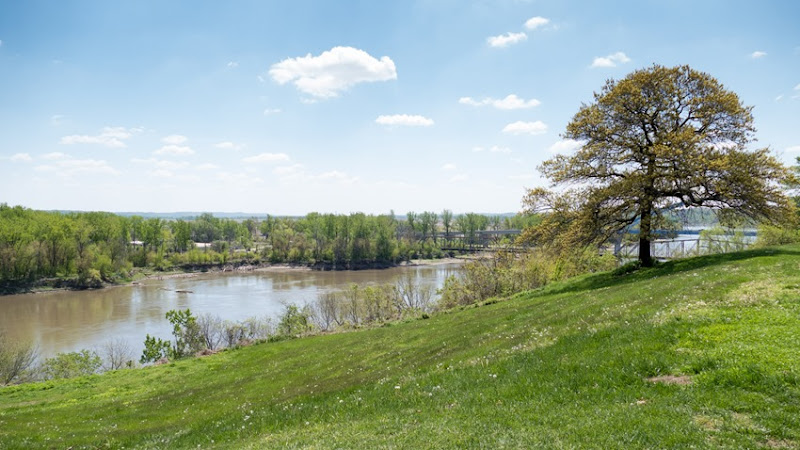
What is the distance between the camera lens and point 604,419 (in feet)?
23.4

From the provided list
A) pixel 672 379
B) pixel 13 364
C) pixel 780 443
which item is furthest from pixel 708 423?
pixel 13 364

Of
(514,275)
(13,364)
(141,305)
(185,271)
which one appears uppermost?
(514,275)

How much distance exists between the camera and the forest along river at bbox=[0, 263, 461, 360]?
5031 centimetres

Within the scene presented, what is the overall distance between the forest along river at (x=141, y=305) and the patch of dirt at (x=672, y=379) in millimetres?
44715

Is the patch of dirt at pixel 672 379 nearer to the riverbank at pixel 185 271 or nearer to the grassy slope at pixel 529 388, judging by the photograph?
the grassy slope at pixel 529 388

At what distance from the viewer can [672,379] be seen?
8312 mm

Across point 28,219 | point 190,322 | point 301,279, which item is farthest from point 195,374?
point 28,219

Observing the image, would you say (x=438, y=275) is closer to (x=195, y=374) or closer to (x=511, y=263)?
(x=511, y=263)

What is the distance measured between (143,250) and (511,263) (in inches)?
4188

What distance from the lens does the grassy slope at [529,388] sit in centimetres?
699

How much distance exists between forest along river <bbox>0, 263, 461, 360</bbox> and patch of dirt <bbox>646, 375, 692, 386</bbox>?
4472cm

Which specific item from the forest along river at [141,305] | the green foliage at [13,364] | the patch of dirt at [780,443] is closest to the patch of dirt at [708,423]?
the patch of dirt at [780,443]

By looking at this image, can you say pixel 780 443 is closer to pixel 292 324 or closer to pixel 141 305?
pixel 292 324

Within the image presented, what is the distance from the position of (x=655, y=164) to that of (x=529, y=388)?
61.3 feet
